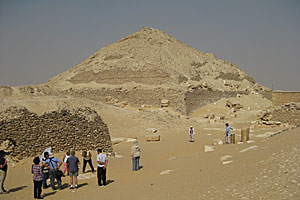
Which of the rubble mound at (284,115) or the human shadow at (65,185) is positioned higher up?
the rubble mound at (284,115)

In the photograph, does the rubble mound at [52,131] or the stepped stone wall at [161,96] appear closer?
the rubble mound at [52,131]

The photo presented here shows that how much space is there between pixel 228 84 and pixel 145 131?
95.4ft

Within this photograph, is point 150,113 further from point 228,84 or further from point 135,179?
point 228,84

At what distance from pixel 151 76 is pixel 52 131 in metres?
28.9

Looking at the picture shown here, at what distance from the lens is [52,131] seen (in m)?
10.8

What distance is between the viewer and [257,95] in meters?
47.7

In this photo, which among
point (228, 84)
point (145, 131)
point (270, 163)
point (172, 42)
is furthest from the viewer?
point (172, 42)

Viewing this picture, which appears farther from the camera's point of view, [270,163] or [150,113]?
[150,113]

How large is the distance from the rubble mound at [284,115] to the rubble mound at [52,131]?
50.0ft

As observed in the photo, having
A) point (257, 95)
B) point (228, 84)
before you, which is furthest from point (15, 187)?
point (257, 95)

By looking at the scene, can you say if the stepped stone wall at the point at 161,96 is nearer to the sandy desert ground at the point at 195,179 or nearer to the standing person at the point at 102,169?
the sandy desert ground at the point at 195,179

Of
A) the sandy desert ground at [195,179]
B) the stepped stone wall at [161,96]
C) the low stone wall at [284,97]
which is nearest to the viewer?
the sandy desert ground at [195,179]

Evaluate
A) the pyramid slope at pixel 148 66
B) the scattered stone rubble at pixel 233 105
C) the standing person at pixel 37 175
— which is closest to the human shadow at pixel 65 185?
the standing person at pixel 37 175

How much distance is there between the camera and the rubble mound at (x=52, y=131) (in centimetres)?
975
